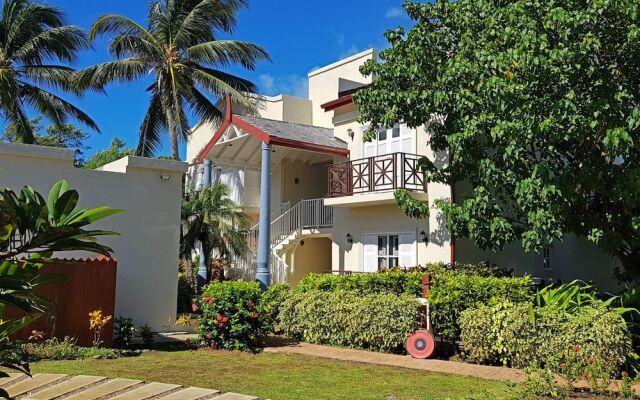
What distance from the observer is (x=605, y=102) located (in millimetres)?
9469

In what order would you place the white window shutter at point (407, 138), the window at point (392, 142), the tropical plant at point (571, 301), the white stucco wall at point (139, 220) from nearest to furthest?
1. the tropical plant at point (571, 301)
2. the white stucco wall at point (139, 220)
3. the white window shutter at point (407, 138)
4. the window at point (392, 142)

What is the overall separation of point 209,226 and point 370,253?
17.3ft

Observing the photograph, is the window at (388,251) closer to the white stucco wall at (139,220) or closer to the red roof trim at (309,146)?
the red roof trim at (309,146)

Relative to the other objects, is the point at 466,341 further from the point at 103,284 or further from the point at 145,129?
the point at 145,129

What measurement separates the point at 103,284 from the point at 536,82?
865 cm

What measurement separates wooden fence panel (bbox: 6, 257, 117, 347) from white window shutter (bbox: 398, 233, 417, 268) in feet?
A: 26.5

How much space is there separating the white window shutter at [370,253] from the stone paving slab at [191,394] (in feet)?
34.0

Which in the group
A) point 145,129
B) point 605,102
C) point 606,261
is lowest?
point 606,261

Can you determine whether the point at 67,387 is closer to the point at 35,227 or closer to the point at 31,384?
the point at 31,384

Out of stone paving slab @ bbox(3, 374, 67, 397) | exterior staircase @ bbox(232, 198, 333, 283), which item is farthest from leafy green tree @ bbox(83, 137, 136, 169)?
stone paving slab @ bbox(3, 374, 67, 397)

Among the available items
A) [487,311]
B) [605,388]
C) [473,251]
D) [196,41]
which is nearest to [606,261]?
[473,251]

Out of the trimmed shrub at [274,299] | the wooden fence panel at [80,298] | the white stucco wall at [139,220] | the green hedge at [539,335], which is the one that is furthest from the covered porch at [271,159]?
the green hedge at [539,335]

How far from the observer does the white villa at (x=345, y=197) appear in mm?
16422

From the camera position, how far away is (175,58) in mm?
23281
